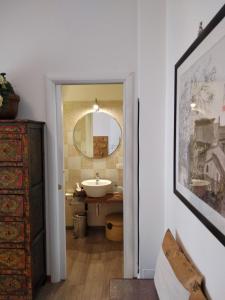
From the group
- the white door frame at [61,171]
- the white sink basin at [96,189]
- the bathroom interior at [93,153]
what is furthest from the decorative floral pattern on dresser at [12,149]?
the bathroom interior at [93,153]

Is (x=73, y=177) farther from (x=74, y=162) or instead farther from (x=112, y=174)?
(x=112, y=174)

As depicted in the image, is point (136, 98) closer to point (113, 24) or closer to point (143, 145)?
point (143, 145)

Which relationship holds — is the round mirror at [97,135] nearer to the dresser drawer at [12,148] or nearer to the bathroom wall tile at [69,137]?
the bathroom wall tile at [69,137]

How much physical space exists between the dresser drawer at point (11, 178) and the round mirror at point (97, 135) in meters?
1.83

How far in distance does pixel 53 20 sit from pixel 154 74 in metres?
1.14

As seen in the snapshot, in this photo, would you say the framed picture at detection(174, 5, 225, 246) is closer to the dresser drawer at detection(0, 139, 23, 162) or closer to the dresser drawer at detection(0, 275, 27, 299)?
the dresser drawer at detection(0, 139, 23, 162)

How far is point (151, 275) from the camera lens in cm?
256

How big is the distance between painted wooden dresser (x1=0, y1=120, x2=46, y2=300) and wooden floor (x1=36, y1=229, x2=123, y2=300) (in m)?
0.35

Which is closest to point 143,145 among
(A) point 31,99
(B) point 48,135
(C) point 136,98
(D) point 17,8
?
(C) point 136,98

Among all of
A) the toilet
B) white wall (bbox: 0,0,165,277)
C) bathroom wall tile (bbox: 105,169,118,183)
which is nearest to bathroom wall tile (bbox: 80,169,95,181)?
bathroom wall tile (bbox: 105,169,118,183)

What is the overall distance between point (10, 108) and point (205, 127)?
1.85m

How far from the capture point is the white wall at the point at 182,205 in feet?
3.76

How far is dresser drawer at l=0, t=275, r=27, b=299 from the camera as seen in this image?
231 cm

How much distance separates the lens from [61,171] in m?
2.76
